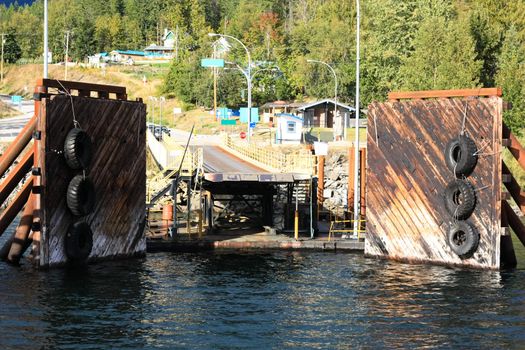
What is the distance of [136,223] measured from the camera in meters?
44.0

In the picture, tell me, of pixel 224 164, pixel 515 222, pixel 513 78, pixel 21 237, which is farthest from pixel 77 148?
pixel 513 78

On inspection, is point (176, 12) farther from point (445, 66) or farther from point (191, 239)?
point (191, 239)

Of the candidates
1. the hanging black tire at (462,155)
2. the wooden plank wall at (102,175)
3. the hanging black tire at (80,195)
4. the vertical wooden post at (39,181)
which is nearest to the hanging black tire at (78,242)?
the wooden plank wall at (102,175)

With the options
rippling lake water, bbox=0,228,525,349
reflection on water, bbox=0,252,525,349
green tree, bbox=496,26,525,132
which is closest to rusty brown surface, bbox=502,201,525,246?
rippling lake water, bbox=0,228,525,349

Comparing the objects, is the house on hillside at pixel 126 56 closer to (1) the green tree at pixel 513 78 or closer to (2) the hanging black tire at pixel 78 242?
(1) the green tree at pixel 513 78

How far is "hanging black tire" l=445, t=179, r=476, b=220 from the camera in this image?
38.8m

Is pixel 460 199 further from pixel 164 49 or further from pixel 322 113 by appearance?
pixel 164 49

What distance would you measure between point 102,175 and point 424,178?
14.1 metres

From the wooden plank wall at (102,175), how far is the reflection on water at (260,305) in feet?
3.76

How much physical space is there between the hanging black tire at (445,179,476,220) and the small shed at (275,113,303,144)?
54.3 meters

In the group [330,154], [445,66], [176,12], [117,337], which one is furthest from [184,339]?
[176,12]

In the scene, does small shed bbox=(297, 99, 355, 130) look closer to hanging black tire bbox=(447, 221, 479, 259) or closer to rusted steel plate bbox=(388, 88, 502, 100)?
rusted steel plate bbox=(388, 88, 502, 100)

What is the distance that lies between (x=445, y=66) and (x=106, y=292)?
5964 cm

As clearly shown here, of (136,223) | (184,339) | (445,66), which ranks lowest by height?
(184,339)
